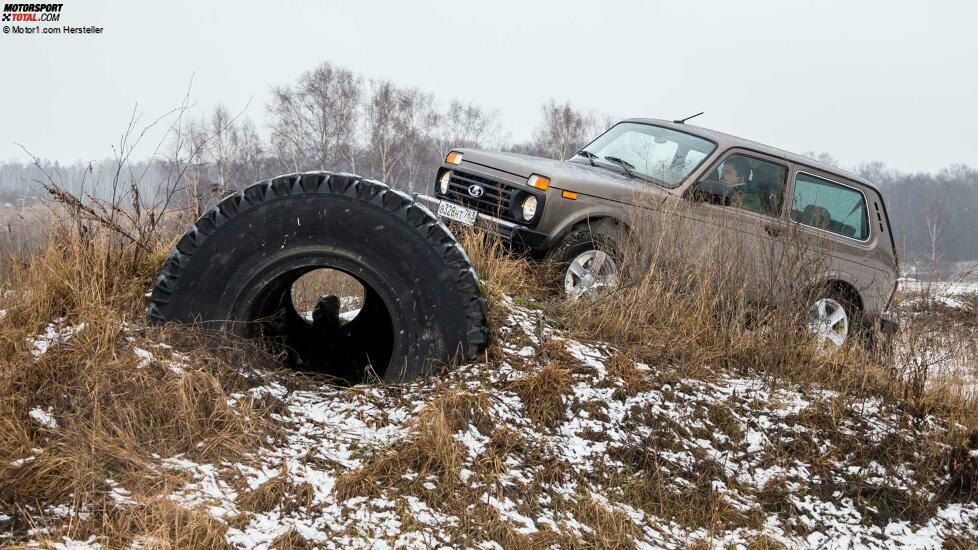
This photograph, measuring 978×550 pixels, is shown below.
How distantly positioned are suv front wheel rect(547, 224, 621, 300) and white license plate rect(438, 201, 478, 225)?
0.64 metres

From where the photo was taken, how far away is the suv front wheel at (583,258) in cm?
516

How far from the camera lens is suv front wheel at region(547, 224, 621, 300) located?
5156mm

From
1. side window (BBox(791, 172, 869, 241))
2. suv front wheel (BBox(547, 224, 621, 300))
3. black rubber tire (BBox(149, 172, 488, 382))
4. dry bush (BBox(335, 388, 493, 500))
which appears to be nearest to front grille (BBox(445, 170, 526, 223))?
suv front wheel (BBox(547, 224, 621, 300))

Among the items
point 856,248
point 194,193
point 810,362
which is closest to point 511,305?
point 810,362

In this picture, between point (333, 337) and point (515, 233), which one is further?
point (515, 233)

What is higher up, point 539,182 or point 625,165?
point 625,165

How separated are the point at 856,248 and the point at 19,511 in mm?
6851

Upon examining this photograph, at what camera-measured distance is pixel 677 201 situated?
17.3ft

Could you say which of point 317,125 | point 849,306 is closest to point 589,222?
point 849,306

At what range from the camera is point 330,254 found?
366 cm

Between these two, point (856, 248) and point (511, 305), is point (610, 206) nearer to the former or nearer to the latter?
point (511, 305)

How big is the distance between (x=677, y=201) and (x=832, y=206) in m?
2.44

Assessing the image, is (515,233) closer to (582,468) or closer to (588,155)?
(588,155)

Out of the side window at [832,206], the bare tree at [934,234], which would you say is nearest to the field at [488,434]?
the bare tree at [934,234]
